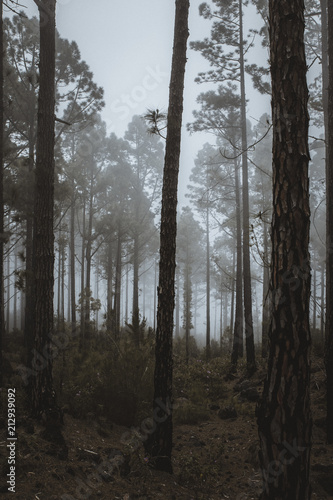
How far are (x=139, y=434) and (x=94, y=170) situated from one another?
53.0 ft

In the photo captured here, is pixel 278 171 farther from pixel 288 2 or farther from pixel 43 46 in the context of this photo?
pixel 43 46

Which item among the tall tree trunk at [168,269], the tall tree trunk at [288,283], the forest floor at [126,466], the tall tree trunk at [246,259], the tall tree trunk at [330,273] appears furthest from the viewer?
the tall tree trunk at [246,259]

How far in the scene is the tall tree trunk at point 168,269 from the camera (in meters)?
4.39

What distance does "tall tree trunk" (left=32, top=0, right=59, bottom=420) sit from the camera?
487 centimetres

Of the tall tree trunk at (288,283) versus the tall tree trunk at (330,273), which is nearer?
the tall tree trunk at (288,283)

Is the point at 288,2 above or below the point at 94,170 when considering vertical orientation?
below

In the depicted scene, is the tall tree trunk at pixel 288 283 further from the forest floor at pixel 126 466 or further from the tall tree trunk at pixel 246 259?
the tall tree trunk at pixel 246 259

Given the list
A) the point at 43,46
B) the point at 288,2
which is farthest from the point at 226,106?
the point at 288,2

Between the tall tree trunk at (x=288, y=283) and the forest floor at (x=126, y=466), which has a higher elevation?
the tall tree trunk at (x=288, y=283)

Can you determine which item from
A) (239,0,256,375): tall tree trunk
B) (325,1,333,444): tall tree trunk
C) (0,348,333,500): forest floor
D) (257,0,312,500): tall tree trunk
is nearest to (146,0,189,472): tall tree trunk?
(0,348,333,500): forest floor

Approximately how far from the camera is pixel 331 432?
498 cm

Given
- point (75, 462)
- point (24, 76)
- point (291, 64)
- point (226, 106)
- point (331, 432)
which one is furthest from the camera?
point (226, 106)

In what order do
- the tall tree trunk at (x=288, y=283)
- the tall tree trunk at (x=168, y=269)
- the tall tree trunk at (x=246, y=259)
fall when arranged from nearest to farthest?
the tall tree trunk at (x=288, y=283) < the tall tree trunk at (x=168, y=269) < the tall tree trunk at (x=246, y=259)

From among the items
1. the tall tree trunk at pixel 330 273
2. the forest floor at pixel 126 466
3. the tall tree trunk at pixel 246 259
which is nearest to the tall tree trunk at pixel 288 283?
the forest floor at pixel 126 466
